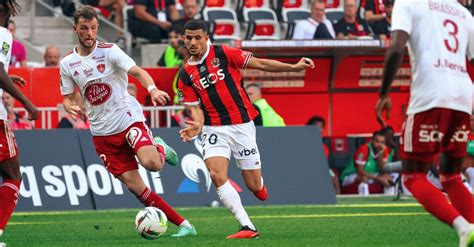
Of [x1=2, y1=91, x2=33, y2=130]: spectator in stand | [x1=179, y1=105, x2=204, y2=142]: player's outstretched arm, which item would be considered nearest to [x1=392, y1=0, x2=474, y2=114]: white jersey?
[x1=179, y1=105, x2=204, y2=142]: player's outstretched arm

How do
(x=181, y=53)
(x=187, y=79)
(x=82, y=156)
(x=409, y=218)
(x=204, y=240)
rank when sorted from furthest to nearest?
(x=181, y=53)
(x=82, y=156)
(x=409, y=218)
(x=187, y=79)
(x=204, y=240)

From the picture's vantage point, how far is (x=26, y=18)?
24812 mm

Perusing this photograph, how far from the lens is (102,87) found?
13.2 meters

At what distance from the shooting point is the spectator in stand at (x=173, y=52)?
2252 centimetres

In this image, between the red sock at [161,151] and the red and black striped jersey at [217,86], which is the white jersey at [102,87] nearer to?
the red sock at [161,151]

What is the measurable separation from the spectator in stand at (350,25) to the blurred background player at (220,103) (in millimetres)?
10765

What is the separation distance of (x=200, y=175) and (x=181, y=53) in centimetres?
337

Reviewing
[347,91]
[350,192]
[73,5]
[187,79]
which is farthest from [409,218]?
[73,5]

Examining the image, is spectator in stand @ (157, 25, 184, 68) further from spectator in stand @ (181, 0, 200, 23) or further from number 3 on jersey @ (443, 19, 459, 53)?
number 3 on jersey @ (443, 19, 459, 53)

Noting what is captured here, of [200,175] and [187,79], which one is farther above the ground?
[187,79]

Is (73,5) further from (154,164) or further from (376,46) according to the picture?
(154,164)

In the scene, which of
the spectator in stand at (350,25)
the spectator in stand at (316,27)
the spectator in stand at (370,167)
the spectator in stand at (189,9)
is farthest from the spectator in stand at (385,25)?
the spectator in stand at (189,9)

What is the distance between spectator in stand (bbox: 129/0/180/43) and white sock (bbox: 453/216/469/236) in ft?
47.8

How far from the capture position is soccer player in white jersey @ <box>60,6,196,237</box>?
13.0 m
